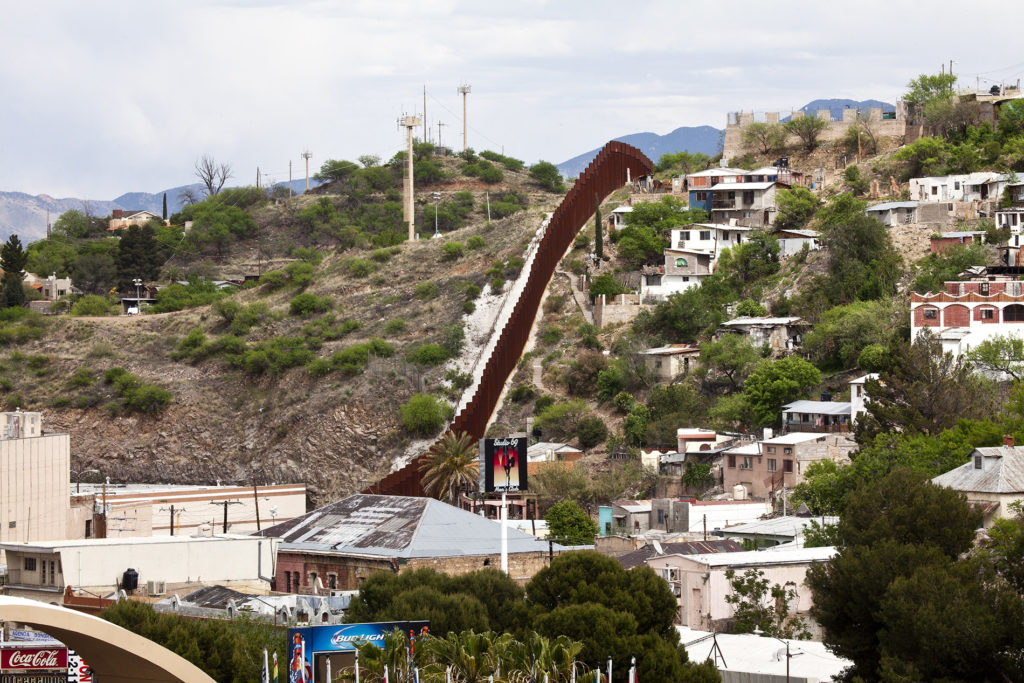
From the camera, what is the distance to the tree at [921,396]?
50688mm

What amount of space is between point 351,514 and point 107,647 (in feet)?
92.6

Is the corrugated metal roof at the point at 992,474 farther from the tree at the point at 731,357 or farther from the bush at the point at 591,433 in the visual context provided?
the bush at the point at 591,433

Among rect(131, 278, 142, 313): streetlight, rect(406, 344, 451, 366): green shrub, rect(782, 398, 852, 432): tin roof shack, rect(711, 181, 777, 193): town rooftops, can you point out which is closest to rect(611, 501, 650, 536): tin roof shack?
rect(782, 398, 852, 432): tin roof shack

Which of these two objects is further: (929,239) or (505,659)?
(929,239)

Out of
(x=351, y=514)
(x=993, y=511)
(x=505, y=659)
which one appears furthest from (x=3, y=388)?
(x=505, y=659)

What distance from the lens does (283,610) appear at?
3372 cm

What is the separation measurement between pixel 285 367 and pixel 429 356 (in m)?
9.67

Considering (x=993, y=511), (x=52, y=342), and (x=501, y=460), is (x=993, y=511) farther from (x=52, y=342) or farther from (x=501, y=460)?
(x=52, y=342)

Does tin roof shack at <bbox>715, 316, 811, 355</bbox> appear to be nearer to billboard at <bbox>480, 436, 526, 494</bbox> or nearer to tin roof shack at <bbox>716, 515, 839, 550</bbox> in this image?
tin roof shack at <bbox>716, 515, 839, 550</bbox>

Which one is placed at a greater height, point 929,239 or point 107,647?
point 929,239

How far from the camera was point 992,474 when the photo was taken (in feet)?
138

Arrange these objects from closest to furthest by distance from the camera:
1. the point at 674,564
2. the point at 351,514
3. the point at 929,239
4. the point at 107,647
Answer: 1. the point at 107,647
2. the point at 674,564
3. the point at 351,514
4. the point at 929,239

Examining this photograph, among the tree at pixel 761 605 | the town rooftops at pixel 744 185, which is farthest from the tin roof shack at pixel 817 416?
the town rooftops at pixel 744 185

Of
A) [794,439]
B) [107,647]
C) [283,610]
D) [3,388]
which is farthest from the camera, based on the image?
[3,388]
